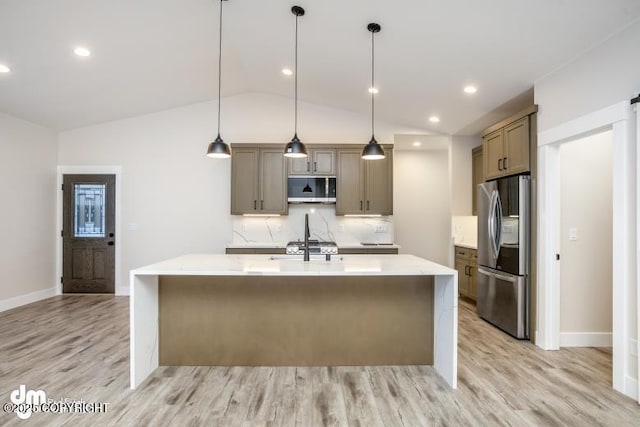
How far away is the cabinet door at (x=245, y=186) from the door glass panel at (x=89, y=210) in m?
2.28

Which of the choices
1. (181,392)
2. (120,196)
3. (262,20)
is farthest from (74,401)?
(120,196)

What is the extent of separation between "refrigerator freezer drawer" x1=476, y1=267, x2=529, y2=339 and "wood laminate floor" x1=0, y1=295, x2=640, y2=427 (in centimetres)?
22

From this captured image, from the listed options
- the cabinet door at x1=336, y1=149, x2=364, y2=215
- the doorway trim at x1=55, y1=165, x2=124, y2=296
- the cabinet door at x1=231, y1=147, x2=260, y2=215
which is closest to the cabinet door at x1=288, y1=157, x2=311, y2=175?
the cabinet door at x1=336, y1=149, x2=364, y2=215

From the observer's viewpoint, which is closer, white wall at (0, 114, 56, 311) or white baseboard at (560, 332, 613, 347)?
white baseboard at (560, 332, 613, 347)

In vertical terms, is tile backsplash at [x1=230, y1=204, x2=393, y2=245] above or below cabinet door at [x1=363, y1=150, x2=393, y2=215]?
below

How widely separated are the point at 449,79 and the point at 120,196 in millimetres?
5108

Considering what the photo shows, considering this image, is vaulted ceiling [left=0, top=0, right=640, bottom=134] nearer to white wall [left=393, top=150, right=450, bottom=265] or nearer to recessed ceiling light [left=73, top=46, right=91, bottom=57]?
recessed ceiling light [left=73, top=46, right=91, bottom=57]

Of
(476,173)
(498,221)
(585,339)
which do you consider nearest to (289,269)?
(498,221)

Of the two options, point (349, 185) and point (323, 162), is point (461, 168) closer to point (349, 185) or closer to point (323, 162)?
point (349, 185)

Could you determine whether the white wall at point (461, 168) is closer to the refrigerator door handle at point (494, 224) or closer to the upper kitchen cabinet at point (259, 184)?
the refrigerator door handle at point (494, 224)

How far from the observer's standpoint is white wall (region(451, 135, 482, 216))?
591 centimetres

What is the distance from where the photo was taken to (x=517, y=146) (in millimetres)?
3869

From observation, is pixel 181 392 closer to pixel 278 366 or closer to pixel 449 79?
pixel 278 366

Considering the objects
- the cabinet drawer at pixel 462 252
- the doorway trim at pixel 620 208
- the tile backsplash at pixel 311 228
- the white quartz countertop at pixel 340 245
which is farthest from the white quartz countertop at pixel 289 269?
the cabinet drawer at pixel 462 252
